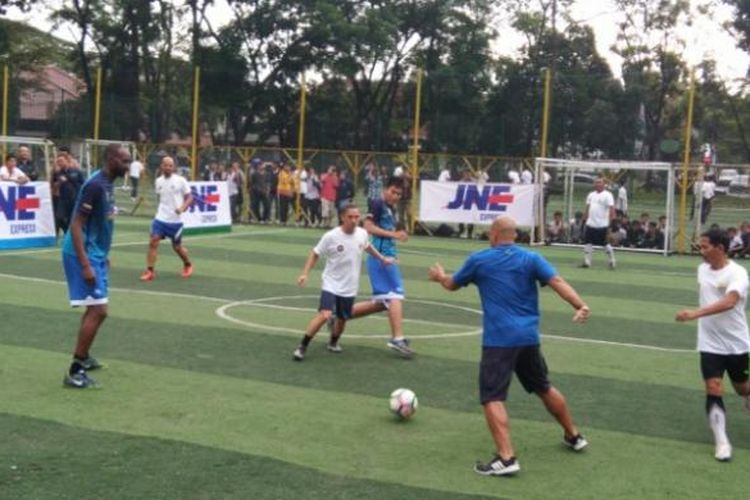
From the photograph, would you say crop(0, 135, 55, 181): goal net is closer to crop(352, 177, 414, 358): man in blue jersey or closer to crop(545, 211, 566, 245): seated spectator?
crop(352, 177, 414, 358): man in blue jersey

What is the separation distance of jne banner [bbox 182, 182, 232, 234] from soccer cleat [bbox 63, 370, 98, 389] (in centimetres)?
1656

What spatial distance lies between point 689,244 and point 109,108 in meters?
20.7

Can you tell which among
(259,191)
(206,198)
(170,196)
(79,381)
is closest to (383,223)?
(79,381)

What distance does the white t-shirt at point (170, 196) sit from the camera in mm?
16812

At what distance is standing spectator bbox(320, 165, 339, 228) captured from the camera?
30312 millimetres

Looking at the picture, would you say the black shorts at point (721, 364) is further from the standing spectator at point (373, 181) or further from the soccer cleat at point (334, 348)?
the standing spectator at point (373, 181)

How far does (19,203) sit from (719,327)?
52.7ft

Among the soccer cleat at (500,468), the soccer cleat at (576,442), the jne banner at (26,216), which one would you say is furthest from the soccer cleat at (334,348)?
the jne banner at (26,216)

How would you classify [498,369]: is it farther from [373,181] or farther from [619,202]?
[373,181]

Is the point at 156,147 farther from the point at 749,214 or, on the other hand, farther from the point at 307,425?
the point at 307,425

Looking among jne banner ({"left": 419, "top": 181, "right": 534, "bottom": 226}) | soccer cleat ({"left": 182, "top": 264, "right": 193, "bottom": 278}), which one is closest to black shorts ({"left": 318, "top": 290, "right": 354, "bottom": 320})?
soccer cleat ({"left": 182, "top": 264, "right": 193, "bottom": 278})

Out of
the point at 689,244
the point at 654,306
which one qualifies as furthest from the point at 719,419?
the point at 689,244

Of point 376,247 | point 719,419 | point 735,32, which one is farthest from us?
point 735,32

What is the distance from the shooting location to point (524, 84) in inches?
1486
